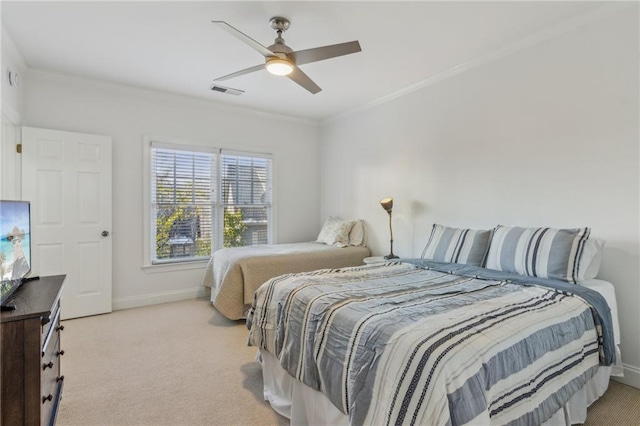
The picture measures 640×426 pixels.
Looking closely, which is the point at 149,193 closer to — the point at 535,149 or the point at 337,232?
the point at 337,232

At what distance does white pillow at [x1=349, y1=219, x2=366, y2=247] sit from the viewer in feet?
14.4

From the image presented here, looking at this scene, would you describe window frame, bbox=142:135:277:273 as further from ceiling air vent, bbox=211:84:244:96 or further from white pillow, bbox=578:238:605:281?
white pillow, bbox=578:238:605:281

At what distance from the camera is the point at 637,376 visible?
85.5 inches

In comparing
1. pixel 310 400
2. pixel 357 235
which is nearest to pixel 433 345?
pixel 310 400

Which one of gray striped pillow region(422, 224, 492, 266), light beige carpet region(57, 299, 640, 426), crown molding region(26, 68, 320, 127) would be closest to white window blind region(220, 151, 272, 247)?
crown molding region(26, 68, 320, 127)

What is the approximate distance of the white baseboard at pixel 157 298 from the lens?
3820 mm

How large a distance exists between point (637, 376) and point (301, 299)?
2399mm

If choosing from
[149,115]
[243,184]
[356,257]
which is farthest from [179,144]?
[356,257]

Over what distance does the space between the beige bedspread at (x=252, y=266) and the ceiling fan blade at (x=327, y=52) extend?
81.9 inches

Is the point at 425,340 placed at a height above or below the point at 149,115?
below

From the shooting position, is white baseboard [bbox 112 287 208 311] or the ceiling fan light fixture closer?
the ceiling fan light fixture

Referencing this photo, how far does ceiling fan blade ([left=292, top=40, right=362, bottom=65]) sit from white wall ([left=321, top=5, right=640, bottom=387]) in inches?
64.4

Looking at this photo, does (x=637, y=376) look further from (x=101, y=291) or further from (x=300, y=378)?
(x=101, y=291)

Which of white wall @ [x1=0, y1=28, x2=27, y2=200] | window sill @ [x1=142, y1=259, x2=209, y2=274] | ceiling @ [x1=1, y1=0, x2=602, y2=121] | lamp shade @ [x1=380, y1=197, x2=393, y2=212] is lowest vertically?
window sill @ [x1=142, y1=259, x2=209, y2=274]
